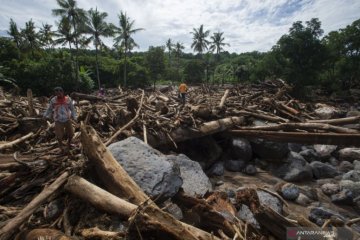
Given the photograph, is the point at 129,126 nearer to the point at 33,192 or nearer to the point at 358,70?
the point at 33,192

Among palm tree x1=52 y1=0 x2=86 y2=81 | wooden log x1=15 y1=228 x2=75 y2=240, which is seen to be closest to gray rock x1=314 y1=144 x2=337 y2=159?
wooden log x1=15 y1=228 x2=75 y2=240

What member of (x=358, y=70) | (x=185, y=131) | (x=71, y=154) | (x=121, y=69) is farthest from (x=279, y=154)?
(x=121, y=69)

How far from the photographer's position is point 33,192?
380 centimetres

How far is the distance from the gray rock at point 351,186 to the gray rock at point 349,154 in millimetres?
2752

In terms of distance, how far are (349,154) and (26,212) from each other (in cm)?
1065

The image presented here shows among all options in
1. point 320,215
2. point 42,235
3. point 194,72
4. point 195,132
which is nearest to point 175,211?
point 42,235

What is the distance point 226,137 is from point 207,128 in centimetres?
164

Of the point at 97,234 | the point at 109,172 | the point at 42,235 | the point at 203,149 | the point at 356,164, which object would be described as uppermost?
the point at 109,172

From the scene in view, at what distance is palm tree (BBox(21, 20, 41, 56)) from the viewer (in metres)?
38.2

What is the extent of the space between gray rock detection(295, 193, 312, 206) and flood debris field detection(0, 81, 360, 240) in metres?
0.03

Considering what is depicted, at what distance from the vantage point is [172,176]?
400cm

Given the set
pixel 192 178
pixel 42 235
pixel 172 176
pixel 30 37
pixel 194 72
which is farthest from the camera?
pixel 194 72

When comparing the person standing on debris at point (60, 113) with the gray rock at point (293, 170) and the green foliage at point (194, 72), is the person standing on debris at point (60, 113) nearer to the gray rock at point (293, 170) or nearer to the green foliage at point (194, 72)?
the gray rock at point (293, 170)

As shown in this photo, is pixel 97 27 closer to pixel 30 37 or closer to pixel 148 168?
pixel 30 37
